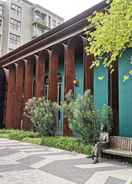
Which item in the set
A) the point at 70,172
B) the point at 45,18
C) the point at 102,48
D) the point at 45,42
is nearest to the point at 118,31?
the point at 102,48

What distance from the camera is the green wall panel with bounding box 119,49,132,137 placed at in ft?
43.1

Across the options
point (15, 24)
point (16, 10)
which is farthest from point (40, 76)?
point (16, 10)

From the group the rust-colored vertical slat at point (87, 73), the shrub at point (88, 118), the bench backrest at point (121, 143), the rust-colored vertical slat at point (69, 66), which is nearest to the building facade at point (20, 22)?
the rust-colored vertical slat at point (69, 66)

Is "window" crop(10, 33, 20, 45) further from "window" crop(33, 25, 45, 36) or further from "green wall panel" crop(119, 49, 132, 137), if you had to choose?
"green wall panel" crop(119, 49, 132, 137)

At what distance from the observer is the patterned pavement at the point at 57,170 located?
6.68 m

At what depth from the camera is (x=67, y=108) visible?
1165 centimetres

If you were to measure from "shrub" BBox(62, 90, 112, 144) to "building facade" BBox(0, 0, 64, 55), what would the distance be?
45.0 m

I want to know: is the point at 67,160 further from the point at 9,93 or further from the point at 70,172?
the point at 9,93

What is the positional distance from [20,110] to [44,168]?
455 inches

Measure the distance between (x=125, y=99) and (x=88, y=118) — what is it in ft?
11.5

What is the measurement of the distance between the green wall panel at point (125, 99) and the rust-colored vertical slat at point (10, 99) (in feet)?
29.4

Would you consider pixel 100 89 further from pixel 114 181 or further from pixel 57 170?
pixel 114 181

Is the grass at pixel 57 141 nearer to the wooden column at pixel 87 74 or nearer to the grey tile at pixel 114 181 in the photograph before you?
the wooden column at pixel 87 74

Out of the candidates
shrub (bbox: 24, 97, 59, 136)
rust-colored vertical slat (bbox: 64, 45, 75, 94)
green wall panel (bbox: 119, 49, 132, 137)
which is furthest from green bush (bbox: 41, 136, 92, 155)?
rust-colored vertical slat (bbox: 64, 45, 75, 94)
